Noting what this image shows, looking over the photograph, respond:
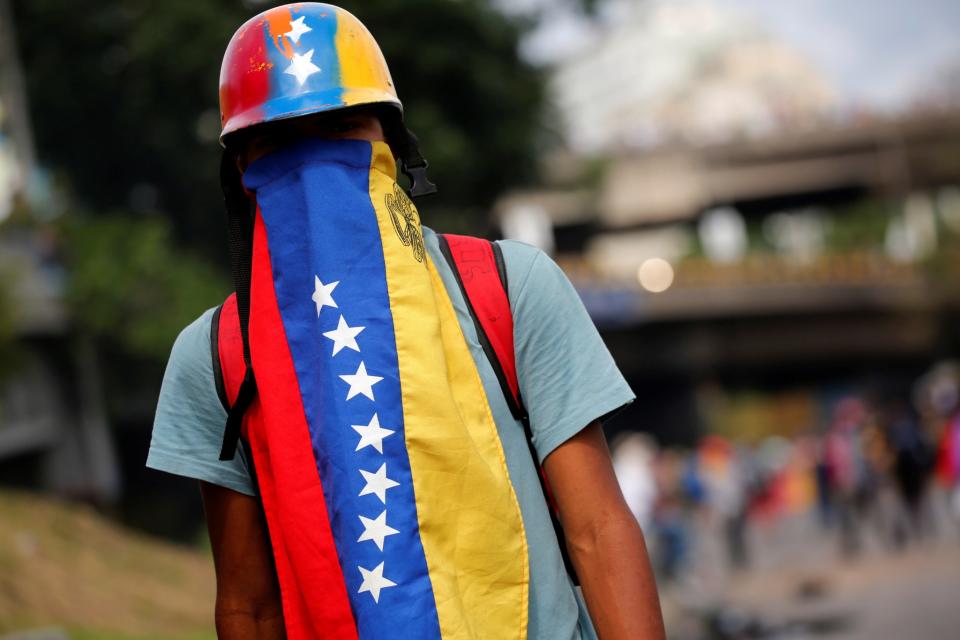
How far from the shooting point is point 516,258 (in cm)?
236

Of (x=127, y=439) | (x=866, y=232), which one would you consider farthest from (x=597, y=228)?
(x=127, y=439)

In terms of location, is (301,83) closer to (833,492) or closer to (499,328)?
(499,328)

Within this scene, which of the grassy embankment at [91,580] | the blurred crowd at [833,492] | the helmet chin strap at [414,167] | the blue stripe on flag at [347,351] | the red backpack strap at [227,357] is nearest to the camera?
the blue stripe on flag at [347,351]

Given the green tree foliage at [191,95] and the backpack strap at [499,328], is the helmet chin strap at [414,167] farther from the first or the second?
the green tree foliage at [191,95]

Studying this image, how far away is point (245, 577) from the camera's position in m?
2.49

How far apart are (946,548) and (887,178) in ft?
139

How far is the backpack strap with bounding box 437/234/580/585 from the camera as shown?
2338mm

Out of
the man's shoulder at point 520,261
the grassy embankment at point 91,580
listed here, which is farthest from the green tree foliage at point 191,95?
the man's shoulder at point 520,261

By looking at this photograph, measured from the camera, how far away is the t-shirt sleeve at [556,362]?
2.29m

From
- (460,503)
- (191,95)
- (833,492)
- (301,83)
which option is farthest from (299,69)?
(191,95)

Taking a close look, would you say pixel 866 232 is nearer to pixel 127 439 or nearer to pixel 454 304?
pixel 127 439

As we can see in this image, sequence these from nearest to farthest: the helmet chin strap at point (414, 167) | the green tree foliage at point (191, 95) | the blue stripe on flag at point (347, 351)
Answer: the blue stripe on flag at point (347, 351) → the helmet chin strap at point (414, 167) → the green tree foliage at point (191, 95)

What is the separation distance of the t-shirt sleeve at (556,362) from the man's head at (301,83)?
0.36 metres

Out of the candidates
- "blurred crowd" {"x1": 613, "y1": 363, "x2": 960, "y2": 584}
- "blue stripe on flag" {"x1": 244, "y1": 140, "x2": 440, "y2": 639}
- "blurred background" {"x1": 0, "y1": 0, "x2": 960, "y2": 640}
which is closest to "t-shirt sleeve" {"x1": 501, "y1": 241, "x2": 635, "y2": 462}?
"blue stripe on flag" {"x1": 244, "y1": 140, "x2": 440, "y2": 639}
